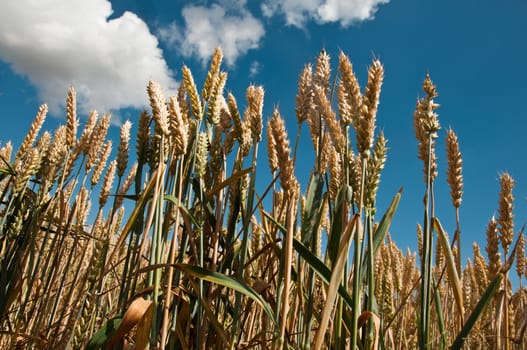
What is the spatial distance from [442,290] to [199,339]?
369 cm

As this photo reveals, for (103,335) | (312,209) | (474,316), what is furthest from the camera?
(312,209)

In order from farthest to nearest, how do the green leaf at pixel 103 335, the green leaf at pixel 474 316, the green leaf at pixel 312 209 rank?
the green leaf at pixel 312 209 < the green leaf at pixel 103 335 < the green leaf at pixel 474 316

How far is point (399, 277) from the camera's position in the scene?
3.57 meters

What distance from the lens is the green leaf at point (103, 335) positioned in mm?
1229

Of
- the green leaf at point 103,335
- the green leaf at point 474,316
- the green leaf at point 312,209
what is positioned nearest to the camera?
the green leaf at point 474,316

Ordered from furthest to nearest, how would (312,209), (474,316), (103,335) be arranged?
1. (312,209)
2. (103,335)
3. (474,316)

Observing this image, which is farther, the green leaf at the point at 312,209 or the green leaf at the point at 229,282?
the green leaf at the point at 312,209

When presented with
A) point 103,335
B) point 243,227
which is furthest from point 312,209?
point 103,335

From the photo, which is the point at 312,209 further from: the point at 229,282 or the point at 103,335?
the point at 103,335

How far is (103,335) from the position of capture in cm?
127

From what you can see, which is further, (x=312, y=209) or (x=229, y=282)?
(x=312, y=209)

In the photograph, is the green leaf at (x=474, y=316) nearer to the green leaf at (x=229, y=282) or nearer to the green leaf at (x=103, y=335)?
the green leaf at (x=229, y=282)

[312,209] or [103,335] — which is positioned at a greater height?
[312,209]

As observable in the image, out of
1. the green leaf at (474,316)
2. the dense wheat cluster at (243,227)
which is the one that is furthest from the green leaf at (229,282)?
the green leaf at (474,316)
